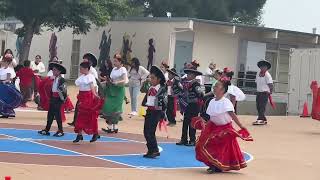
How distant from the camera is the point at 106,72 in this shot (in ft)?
59.4

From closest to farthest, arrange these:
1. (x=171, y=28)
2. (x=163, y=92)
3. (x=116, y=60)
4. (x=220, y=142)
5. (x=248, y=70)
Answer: (x=220, y=142) → (x=163, y=92) → (x=116, y=60) → (x=171, y=28) → (x=248, y=70)

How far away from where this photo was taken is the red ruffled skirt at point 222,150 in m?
10.8

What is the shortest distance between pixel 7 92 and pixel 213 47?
59.8ft

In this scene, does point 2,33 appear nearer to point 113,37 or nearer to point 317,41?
point 113,37

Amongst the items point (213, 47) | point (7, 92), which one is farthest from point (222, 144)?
point (213, 47)

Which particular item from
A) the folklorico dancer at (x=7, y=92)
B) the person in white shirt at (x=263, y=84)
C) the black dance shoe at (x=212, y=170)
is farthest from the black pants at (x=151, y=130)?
the person in white shirt at (x=263, y=84)

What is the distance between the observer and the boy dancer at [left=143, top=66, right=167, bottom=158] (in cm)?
1206

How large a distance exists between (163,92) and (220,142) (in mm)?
1960

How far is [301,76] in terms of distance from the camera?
26141 mm

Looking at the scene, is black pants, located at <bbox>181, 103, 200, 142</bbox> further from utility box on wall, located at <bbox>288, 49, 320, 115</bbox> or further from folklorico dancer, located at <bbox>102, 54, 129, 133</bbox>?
utility box on wall, located at <bbox>288, 49, 320, 115</bbox>

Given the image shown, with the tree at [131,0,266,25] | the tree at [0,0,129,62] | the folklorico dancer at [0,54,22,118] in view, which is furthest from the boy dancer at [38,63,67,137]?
the tree at [131,0,266,25]

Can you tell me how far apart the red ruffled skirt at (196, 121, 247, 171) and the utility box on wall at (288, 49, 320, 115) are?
50.0 ft

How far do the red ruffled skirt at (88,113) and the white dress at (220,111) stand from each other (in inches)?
128

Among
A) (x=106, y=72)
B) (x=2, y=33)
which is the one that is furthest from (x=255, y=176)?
(x=2, y=33)
